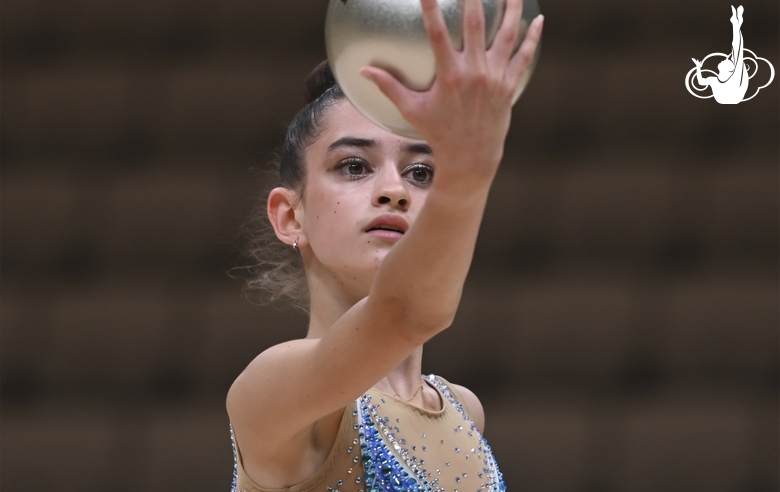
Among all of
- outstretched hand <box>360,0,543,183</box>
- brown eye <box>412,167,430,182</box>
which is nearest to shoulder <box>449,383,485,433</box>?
brown eye <box>412,167,430,182</box>

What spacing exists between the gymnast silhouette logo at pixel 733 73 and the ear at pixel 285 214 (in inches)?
56.0

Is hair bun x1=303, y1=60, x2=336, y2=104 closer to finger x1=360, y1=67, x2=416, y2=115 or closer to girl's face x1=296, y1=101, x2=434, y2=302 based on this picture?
girl's face x1=296, y1=101, x2=434, y2=302

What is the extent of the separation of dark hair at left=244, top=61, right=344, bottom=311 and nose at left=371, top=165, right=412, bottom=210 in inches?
5.6

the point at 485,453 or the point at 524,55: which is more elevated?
the point at 524,55

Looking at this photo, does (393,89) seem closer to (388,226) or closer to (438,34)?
(438,34)

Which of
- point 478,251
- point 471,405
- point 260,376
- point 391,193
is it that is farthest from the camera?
point 478,251

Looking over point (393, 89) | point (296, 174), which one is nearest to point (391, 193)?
point (296, 174)

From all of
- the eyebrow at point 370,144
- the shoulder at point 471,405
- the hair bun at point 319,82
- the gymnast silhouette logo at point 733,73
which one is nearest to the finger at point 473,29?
the eyebrow at point 370,144

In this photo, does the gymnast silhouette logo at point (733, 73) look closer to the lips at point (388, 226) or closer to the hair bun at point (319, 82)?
the hair bun at point (319, 82)

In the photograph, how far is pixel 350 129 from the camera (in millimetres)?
1149

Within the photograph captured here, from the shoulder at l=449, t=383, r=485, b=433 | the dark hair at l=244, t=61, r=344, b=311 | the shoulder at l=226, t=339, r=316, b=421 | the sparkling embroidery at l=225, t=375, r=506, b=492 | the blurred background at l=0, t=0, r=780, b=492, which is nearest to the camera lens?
the shoulder at l=226, t=339, r=316, b=421

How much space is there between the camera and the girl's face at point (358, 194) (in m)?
1.08

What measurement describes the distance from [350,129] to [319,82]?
0.48ft

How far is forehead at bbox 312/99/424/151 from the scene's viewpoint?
3.67 feet
